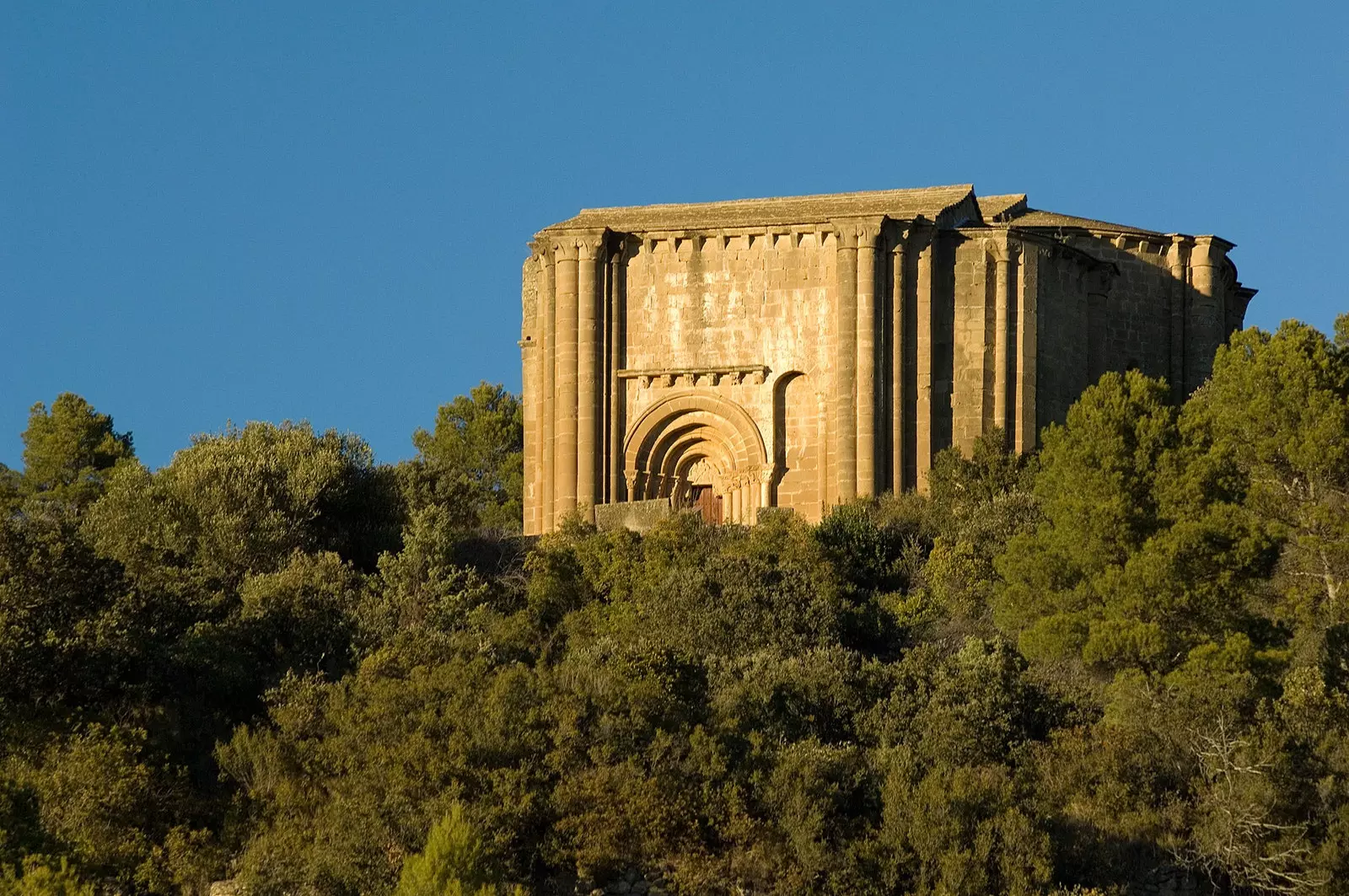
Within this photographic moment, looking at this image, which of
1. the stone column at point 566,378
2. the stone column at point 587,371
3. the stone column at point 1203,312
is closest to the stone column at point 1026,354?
the stone column at point 1203,312

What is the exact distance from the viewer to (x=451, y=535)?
45.5 meters

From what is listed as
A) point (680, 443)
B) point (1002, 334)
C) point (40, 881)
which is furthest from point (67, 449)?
point (40, 881)

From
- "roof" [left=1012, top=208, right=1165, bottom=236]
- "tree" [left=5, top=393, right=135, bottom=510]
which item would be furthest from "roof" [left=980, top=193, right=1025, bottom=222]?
"tree" [left=5, top=393, right=135, bottom=510]

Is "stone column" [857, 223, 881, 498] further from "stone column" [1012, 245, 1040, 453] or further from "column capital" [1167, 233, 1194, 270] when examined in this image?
"column capital" [1167, 233, 1194, 270]

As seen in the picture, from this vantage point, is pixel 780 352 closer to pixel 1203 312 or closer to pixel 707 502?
pixel 707 502

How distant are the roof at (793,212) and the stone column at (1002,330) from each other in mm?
1257

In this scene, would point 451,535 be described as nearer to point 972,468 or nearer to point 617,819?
point 972,468

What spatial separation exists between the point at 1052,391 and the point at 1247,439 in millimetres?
9112

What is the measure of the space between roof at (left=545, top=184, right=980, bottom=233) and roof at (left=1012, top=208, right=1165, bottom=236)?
1.90 metres

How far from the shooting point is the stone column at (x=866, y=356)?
4791cm

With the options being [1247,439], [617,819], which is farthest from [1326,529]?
[617,819]

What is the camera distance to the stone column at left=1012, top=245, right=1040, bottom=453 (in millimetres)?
48938

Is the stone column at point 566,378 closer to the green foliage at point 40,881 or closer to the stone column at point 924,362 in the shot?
the stone column at point 924,362

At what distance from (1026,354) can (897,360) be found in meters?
2.38
